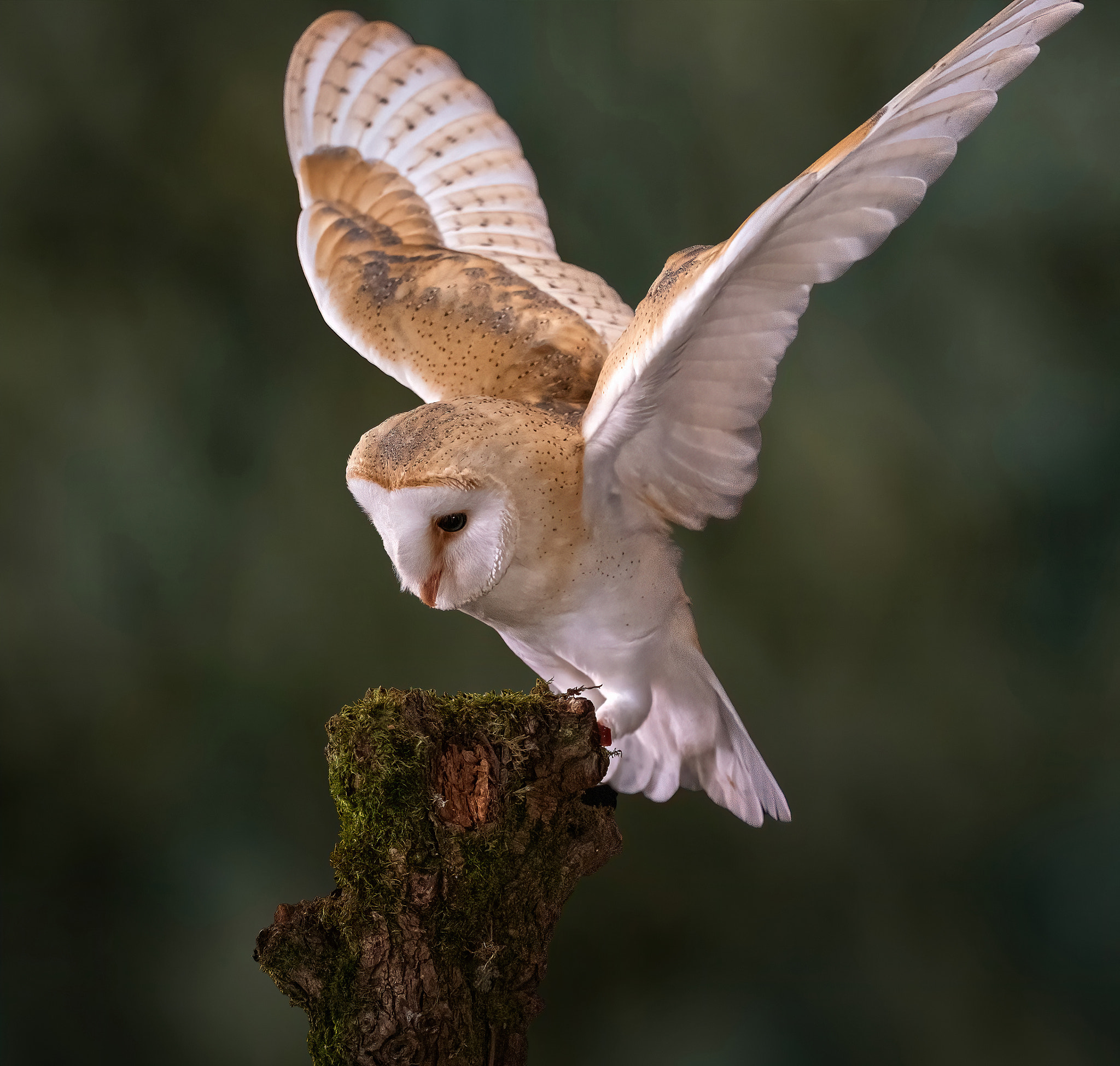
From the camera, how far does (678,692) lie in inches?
56.5

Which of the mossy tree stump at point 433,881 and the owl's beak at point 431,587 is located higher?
the owl's beak at point 431,587

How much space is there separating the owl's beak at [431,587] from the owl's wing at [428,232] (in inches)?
13.3

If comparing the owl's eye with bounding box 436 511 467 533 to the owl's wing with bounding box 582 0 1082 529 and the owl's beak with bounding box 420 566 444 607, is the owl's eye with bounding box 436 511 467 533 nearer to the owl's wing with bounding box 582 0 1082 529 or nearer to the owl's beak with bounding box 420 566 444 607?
the owl's beak with bounding box 420 566 444 607

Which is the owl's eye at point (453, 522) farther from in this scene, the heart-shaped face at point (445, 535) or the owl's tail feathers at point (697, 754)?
the owl's tail feathers at point (697, 754)

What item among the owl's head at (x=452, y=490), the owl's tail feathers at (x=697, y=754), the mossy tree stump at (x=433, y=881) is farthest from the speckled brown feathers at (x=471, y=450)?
the owl's tail feathers at (x=697, y=754)

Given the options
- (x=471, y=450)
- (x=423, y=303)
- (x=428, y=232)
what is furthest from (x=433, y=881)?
(x=428, y=232)

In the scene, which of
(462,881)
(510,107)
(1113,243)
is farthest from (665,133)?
(462,881)

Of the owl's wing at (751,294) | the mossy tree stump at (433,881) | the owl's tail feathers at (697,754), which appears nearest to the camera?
the owl's wing at (751,294)

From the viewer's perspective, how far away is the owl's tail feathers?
1.43 meters

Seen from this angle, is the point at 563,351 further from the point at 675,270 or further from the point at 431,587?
the point at 431,587

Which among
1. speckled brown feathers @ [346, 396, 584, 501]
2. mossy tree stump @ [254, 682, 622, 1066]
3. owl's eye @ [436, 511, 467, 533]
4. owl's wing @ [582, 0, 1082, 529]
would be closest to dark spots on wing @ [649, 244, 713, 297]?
owl's wing @ [582, 0, 1082, 529]

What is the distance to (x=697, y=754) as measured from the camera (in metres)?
1.49

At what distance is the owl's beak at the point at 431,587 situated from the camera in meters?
1.21

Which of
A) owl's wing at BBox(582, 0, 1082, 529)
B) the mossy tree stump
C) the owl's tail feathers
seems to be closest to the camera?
owl's wing at BBox(582, 0, 1082, 529)
